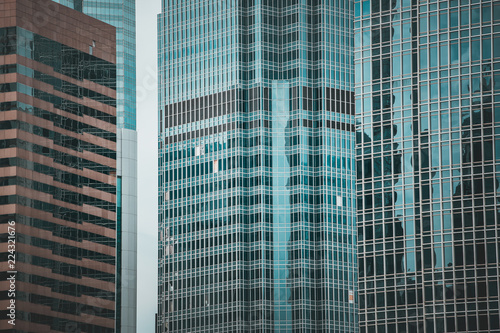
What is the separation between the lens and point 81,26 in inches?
7338

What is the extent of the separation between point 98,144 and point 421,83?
5589cm

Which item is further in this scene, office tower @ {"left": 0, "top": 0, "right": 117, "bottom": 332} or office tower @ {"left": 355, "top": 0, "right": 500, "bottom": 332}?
office tower @ {"left": 0, "top": 0, "right": 117, "bottom": 332}

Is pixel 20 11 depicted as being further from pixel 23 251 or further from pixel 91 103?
pixel 23 251

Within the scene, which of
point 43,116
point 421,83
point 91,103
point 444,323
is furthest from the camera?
point 91,103

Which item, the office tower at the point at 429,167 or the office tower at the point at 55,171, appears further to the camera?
the office tower at the point at 55,171

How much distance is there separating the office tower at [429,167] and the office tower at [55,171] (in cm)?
4488

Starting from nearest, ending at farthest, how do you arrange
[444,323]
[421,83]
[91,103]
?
[444,323] → [421,83] → [91,103]

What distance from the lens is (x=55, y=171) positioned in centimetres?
17425

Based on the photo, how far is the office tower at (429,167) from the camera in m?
150

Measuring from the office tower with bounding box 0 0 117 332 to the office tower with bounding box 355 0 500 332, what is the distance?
1767 inches

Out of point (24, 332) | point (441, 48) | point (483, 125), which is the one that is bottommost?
point (24, 332)

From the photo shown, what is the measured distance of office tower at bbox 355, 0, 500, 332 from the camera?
150 meters

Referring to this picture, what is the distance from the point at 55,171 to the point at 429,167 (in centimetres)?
5665

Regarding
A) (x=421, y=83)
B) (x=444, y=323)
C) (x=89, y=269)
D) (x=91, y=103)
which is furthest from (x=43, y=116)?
(x=444, y=323)
